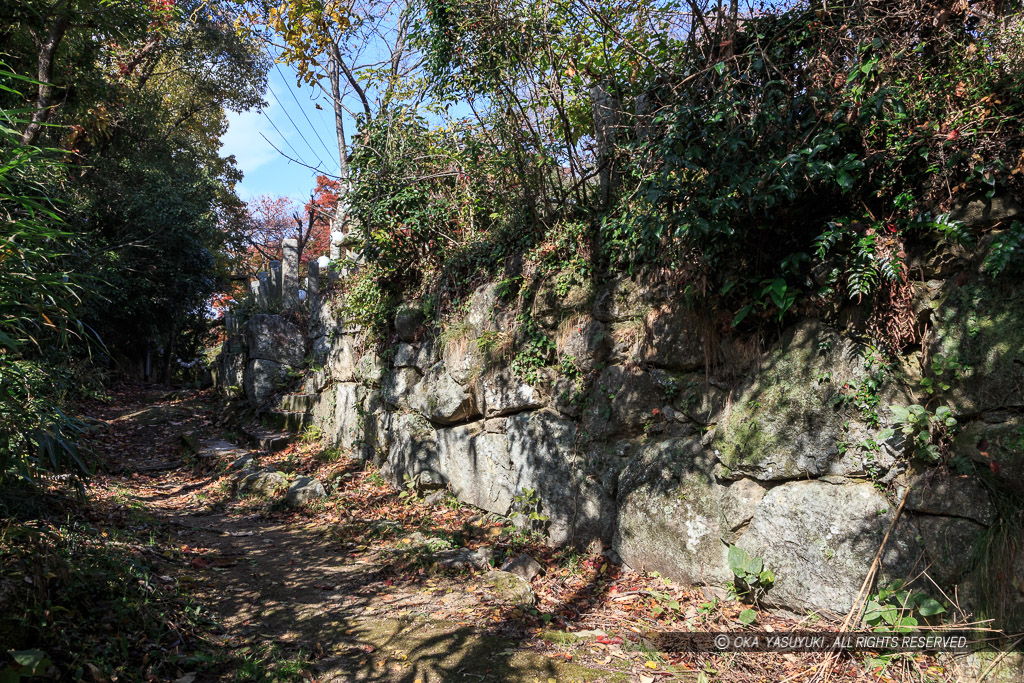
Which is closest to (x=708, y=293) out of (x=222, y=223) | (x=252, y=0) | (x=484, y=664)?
(x=484, y=664)

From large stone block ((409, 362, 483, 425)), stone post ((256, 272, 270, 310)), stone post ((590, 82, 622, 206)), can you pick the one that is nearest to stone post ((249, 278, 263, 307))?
stone post ((256, 272, 270, 310))

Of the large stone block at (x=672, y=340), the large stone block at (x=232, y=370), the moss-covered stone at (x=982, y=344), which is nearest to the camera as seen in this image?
the moss-covered stone at (x=982, y=344)

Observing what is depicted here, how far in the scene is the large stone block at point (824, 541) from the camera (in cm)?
303

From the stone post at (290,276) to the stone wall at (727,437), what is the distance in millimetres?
6337

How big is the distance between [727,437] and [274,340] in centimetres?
938

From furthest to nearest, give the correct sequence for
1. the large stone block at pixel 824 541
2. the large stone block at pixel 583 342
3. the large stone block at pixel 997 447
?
the large stone block at pixel 583 342
the large stone block at pixel 824 541
the large stone block at pixel 997 447

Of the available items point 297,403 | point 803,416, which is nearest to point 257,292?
point 297,403

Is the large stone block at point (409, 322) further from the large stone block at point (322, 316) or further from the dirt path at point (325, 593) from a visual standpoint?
the large stone block at point (322, 316)

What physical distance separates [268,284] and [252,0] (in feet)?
17.9

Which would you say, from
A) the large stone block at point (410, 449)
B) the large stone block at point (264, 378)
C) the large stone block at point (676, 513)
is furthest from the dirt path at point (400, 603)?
the large stone block at point (264, 378)

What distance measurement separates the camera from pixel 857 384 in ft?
10.7

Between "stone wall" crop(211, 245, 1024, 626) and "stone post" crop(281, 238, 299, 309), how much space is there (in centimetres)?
634

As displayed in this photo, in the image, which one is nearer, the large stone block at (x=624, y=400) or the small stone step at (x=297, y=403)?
the large stone block at (x=624, y=400)

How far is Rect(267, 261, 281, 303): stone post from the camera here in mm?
11984
